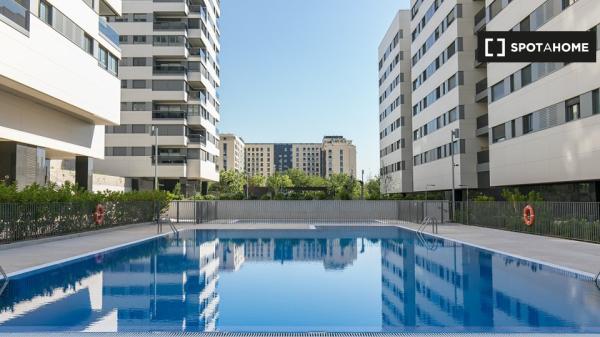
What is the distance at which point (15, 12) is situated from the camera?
22844 mm

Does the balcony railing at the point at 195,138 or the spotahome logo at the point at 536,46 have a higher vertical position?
the balcony railing at the point at 195,138

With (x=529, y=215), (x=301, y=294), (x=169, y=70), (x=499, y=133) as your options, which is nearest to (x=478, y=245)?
(x=529, y=215)

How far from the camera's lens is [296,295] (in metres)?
10.7

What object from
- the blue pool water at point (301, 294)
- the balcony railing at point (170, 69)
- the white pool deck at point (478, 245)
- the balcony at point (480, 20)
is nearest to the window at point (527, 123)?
the white pool deck at point (478, 245)

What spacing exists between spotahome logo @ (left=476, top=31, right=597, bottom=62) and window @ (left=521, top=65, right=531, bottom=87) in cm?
2390

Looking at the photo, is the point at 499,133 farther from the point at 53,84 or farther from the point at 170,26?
the point at 170,26

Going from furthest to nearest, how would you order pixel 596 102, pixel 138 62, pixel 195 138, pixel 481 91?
pixel 195 138
pixel 138 62
pixel 481 91
pixel 596 102

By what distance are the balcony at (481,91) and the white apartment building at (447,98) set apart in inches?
11.6

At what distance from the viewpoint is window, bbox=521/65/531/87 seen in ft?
104

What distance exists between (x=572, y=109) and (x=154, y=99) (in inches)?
1829

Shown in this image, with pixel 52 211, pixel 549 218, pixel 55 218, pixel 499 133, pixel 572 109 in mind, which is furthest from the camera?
pixel 499 133

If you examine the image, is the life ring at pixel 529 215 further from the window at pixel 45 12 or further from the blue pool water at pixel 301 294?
the window at pixel 45 12

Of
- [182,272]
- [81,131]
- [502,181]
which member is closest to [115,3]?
[81,131]

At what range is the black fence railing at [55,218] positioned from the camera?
19328 millimetres
